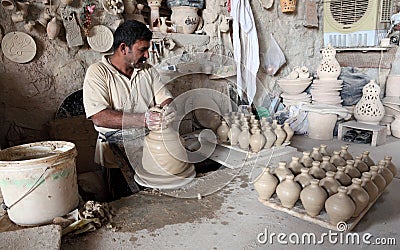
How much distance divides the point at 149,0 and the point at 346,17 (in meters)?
2.11

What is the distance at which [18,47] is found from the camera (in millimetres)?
1924

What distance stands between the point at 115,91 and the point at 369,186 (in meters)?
1.34

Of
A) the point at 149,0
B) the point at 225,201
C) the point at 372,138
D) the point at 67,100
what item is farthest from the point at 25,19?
the point at 372,138

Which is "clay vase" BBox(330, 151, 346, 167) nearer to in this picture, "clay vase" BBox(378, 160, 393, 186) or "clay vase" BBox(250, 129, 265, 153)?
"clay vase" BBox(378, 160, 393, 186)

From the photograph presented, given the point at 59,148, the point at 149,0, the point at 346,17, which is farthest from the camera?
the point at 346,17

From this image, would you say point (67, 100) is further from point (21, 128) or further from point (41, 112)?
point (21, 128)

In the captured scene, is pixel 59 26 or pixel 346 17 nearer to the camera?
pixel 59 26

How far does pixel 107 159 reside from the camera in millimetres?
1724

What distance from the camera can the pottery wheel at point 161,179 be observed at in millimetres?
1359

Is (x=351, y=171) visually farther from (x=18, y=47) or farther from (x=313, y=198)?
(x=18, y=47)

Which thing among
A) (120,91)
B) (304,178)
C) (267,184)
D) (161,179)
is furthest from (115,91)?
(304,178)

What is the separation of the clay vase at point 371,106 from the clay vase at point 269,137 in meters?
1.25

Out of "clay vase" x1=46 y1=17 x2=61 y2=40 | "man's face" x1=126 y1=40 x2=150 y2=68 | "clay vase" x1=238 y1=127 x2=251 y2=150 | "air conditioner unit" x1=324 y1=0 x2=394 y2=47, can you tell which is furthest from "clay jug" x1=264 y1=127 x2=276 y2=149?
"air conditioner unit" x1=324 y1=0 x2=394 y2=47

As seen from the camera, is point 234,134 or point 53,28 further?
point 53,28
